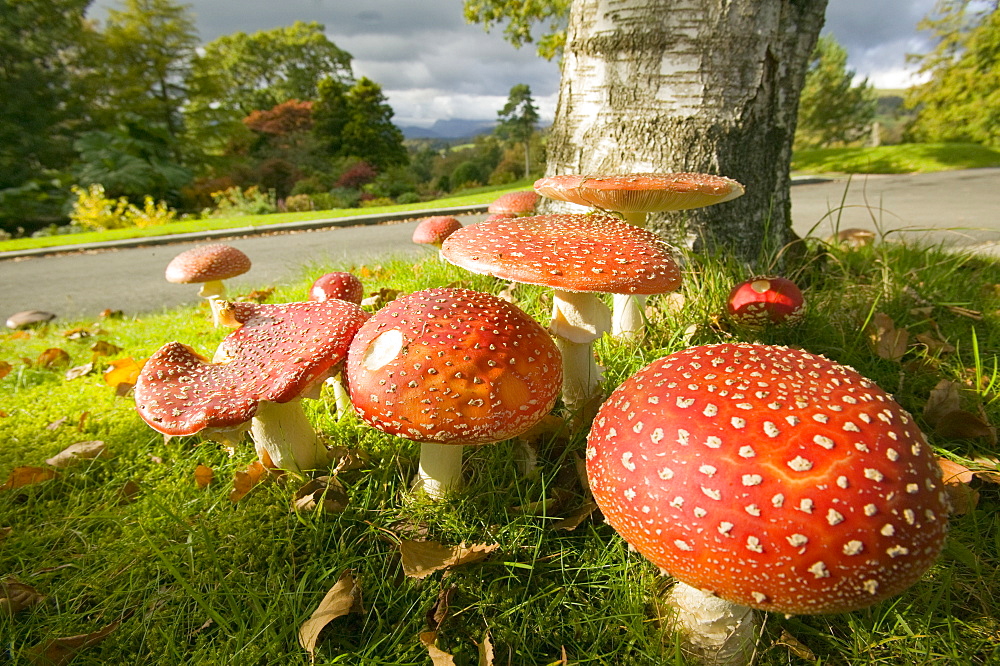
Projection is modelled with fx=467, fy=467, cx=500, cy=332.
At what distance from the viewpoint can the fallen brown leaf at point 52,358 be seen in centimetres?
353

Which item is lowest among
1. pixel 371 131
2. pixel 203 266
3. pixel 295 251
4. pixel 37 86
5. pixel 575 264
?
pixel 295 251

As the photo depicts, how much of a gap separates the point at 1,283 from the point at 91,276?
1303 millimetres

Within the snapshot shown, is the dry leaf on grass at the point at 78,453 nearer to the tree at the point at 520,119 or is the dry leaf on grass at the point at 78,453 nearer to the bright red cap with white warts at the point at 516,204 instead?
the bright red cap with white warts at the point at 516,204

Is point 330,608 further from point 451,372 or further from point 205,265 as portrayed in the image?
point 205,265

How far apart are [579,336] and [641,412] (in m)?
0.84

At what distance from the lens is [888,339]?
2568 millimetres

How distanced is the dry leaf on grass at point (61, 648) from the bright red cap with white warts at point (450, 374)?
1122 mm

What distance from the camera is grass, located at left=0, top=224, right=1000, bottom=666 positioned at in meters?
1.49

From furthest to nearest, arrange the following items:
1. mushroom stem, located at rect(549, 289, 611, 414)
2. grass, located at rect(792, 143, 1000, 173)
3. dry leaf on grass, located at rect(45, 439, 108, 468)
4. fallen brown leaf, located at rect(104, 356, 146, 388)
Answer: grass, located at rect(792, 143, 1000, 173) → fallen brown leaf, located at rect(104, 356, 146, 388) → dry leaf on grass, located at rect(45, 439, 108, 468) → mushroom stem, located at rect(549, 289, 611, 414)

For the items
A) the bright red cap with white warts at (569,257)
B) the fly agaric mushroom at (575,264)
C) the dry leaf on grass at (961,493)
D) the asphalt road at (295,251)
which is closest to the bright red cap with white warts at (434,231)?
the asphalt road at (295,251)

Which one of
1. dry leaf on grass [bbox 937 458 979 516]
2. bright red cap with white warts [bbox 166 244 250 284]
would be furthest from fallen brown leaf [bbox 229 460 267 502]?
dry leaf on grass [bbox 937 458 979 516]

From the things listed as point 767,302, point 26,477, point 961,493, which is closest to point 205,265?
point 26,477

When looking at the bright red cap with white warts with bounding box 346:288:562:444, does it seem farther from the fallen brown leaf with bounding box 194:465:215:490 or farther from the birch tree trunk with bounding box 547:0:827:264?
the birch tree trunk with bounding box 547:0:827:264

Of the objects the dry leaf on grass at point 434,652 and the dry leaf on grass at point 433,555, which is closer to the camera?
the dry leaf on grass at point 434,652
